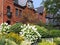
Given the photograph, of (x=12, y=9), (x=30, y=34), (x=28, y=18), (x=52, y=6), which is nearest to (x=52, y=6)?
(x=52, y=6)

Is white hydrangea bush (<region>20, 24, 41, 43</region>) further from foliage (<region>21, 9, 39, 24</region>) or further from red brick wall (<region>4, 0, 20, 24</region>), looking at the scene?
red brick wall (<region>4, 0, 20, 24</region>)

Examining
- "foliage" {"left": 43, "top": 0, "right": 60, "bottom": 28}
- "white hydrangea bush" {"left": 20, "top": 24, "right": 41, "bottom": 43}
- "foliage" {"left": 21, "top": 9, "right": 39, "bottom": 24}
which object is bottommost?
"foliage" {"left": 21, "top": 9, "right": 39, "bottom": 24}

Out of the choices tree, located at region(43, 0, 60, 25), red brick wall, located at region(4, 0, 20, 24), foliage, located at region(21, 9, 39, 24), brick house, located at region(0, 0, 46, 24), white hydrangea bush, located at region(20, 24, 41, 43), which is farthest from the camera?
foliage, located at region(21, 9, 39, 24)

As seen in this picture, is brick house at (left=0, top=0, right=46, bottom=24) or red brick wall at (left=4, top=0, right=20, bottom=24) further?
red brick wall at (left=4, top=0, right=20, bottom=24)

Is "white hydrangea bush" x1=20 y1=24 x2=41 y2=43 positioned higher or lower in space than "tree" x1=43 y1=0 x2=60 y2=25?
higher

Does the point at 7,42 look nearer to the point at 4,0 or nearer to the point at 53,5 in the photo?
the point at 53,5

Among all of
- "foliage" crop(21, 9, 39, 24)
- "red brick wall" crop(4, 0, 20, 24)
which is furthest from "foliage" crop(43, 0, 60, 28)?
"red brick wall" crop(4, 0, 20, 24)

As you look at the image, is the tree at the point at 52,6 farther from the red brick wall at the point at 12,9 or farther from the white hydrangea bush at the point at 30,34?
the white hydrangea bush at the point at 30,34

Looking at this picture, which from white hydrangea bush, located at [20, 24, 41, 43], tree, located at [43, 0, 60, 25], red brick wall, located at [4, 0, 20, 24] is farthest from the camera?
red brick wall, located at [4, 0, 20, 24]

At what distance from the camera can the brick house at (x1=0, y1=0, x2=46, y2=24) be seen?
169 ft

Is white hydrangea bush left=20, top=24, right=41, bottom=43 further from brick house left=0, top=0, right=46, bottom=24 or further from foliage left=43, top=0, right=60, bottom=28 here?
brick house left=0, top=0, right=46, bottom=24

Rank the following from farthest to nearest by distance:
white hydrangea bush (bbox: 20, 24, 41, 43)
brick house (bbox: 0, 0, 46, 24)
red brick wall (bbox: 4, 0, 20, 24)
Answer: red brick wall (bbox: 4, 0, 20, 24) < brick house (bbox: 0, 0, 46, 24) < white hydrangea bush (bbox: 20, 24, 41, 43)

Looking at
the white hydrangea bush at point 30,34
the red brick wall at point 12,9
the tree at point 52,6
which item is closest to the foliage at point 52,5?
the tree at point 52,6

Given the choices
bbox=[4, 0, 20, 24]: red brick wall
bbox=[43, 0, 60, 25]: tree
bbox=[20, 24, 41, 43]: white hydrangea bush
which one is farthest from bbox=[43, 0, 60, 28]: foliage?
bbox=[20, 24, 41, 43]: white hydrangea bush
